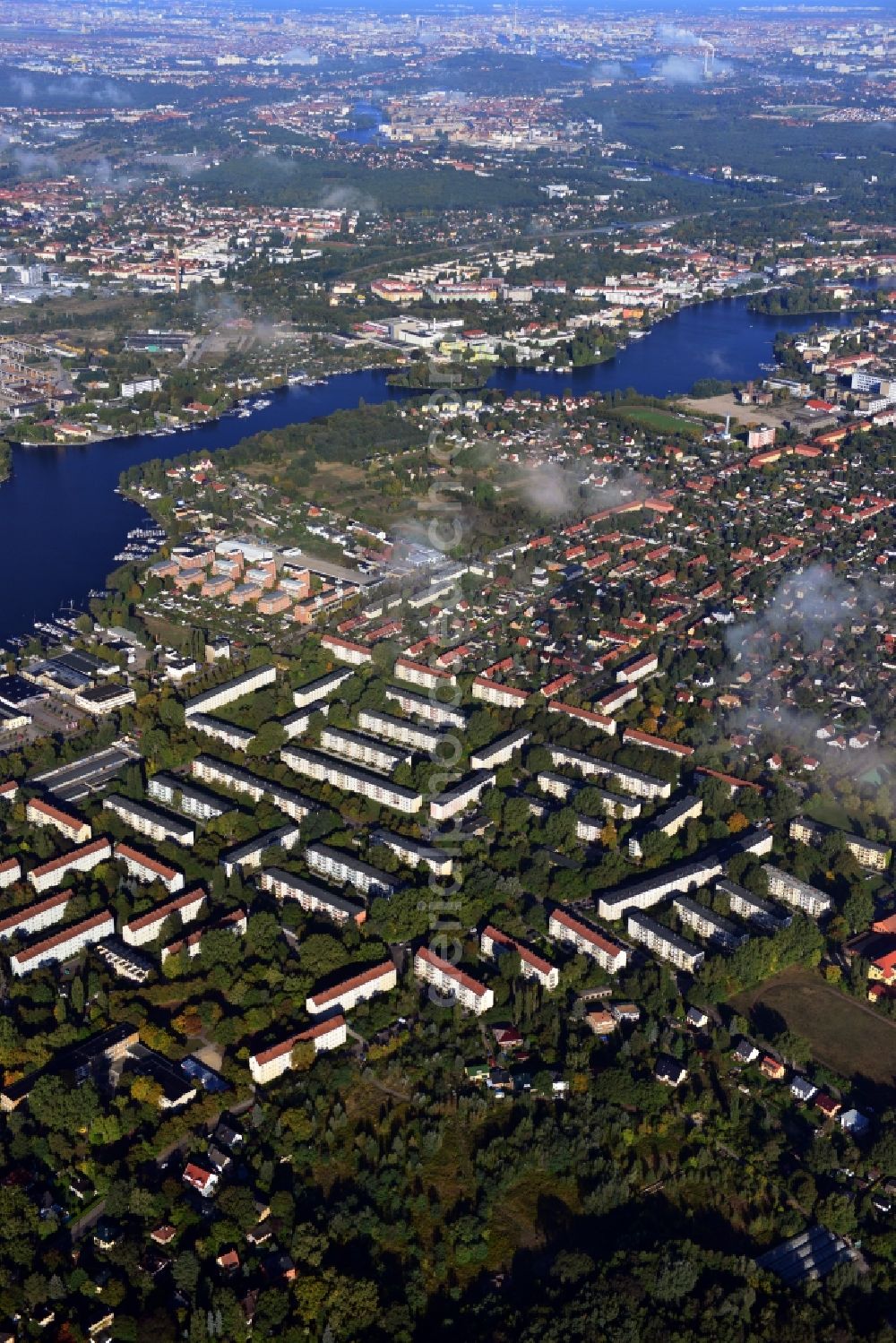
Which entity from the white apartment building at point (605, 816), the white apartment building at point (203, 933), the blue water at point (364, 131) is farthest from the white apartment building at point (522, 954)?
the blue water at point (364, 131)

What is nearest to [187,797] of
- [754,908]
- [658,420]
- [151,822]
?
[151,822]

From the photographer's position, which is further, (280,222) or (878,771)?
(280,222)

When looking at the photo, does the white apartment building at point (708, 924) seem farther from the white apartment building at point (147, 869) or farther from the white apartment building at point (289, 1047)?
the white apartment building at point (147, 869)

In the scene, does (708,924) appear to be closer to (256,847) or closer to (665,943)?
(665,943)

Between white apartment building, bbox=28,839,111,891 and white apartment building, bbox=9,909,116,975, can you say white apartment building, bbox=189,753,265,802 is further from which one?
white apartment building, bbox=9,909,116,975

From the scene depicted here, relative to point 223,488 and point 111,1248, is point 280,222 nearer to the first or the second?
point 223,488

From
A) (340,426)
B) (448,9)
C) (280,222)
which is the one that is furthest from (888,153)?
(448,9)
